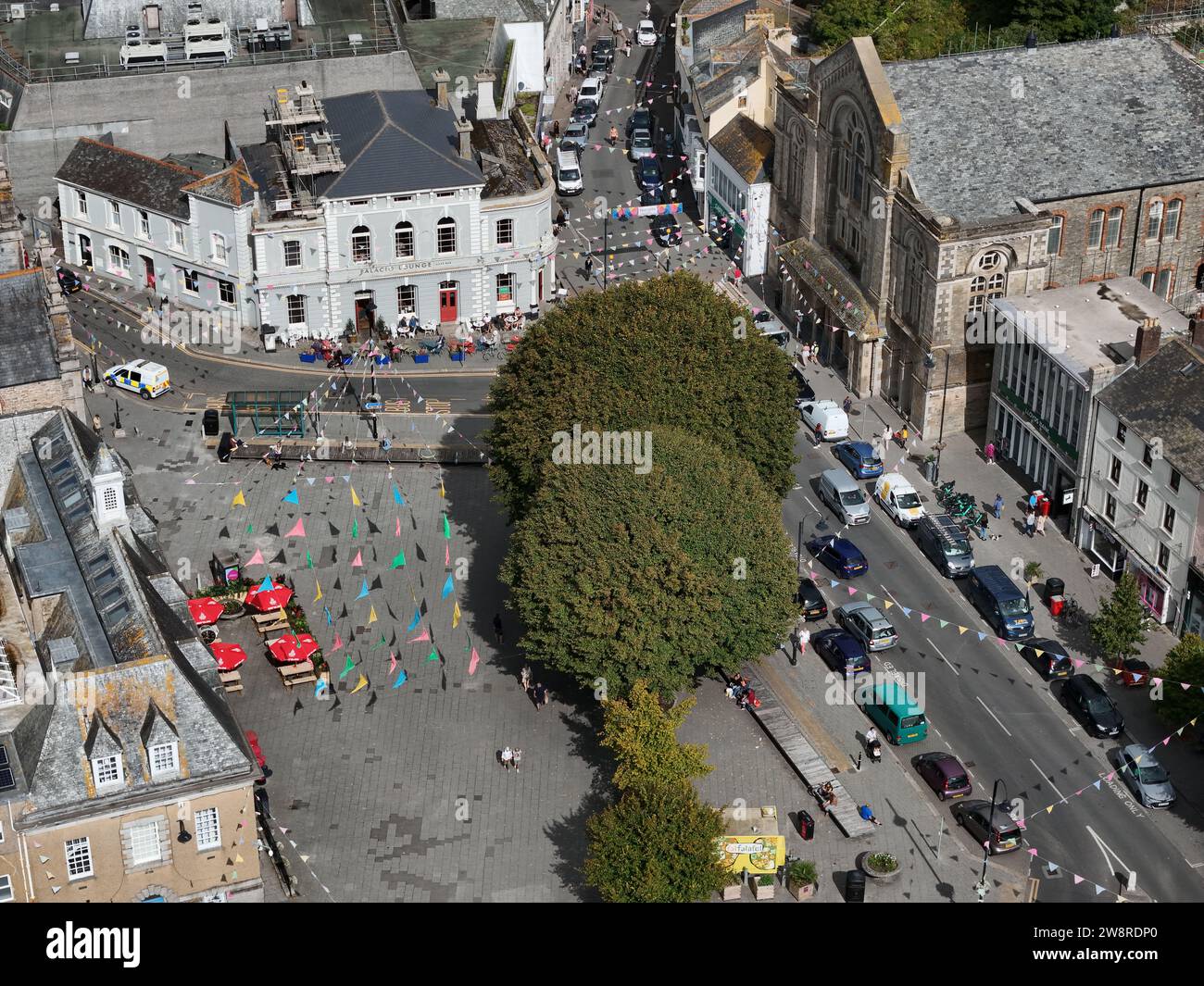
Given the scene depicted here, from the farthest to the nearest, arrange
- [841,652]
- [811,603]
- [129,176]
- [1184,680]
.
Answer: [129,176] → [811,603] → [841,652] → [1184,680]

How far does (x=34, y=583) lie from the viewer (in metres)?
65.0

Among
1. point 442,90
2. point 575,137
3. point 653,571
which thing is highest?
point 442,90

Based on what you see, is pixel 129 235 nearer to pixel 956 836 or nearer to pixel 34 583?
pixel 34 583

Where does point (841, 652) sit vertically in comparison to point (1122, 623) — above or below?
below

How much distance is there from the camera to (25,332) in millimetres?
80750

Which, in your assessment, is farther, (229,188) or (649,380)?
(229,188)

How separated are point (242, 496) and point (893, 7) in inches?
2733

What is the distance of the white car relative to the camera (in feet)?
316

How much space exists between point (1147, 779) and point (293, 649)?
125ft

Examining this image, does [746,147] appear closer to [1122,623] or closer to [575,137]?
[575,137]

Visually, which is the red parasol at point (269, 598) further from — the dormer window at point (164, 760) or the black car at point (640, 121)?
the black car at point (640, 121)

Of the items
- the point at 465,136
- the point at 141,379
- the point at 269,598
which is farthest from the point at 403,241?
the point at 269,598

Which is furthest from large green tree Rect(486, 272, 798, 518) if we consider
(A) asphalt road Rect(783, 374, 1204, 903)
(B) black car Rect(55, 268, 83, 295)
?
(B) black car Rect(55, 268, 83, 295)
